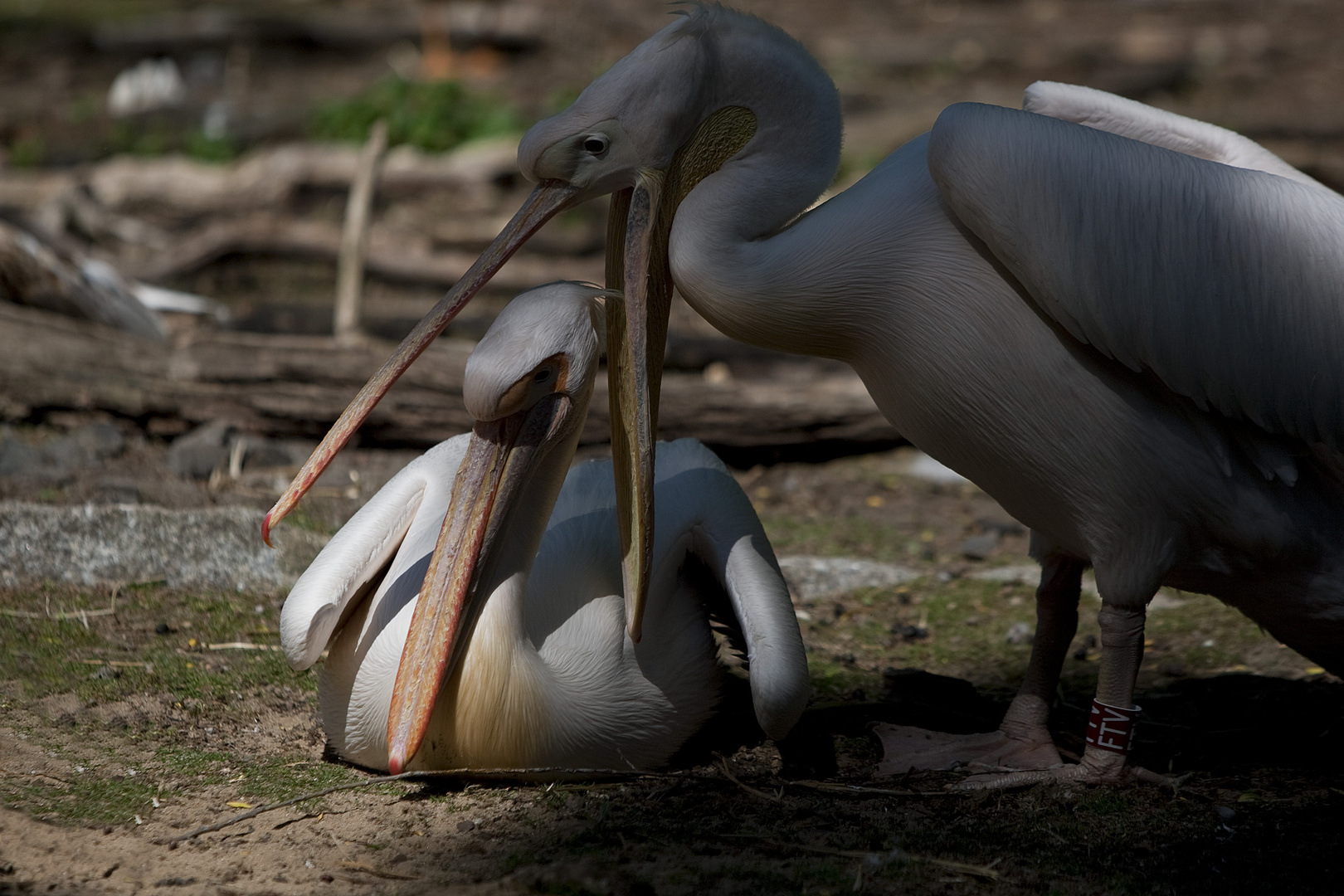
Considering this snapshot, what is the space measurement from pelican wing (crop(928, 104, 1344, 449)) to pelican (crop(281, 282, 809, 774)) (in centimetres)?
76

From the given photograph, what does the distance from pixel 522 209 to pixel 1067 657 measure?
2.00m

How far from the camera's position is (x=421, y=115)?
8922mm

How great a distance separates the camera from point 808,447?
16.5 feet

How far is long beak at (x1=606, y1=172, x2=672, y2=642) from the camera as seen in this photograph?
2334mm

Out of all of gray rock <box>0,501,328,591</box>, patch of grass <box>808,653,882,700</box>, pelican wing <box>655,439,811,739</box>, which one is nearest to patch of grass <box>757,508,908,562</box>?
patch of grass <box>808,653,882,700</box>

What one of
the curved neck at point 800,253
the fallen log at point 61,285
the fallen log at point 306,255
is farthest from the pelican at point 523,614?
the fallen log at point 306,255

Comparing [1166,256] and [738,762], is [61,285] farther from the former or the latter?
[1166,256]

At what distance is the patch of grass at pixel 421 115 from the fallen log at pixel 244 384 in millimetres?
4327

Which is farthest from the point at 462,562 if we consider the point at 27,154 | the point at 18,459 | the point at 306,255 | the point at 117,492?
the point at 27,154

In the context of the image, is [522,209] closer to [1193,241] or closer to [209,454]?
[1193,241]

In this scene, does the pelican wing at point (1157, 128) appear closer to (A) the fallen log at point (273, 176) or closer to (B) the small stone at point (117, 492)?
(B) the small stone at point (117, 492)

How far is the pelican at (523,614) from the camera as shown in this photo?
7.32ft

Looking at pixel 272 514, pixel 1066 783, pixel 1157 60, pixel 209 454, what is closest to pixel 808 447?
pixel 209 454

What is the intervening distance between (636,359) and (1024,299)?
72cm
